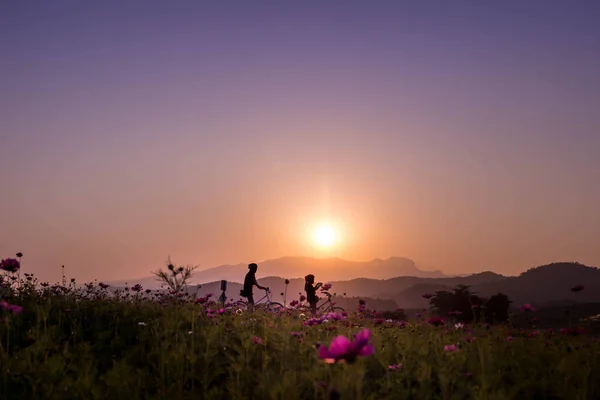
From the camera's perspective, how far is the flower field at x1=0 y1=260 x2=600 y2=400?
4.76m

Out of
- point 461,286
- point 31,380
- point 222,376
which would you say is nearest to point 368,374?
point 222,376

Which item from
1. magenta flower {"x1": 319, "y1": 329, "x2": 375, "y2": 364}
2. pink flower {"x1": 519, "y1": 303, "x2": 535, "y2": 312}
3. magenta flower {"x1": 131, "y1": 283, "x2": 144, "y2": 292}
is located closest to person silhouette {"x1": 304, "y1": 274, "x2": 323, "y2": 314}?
magenta flower {"x1": 131, "y1": 283, "x2": 144, "y2": 292}

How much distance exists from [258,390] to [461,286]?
31427mm

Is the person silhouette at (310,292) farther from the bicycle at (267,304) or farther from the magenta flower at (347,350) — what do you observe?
the magenta flower at (347,350)

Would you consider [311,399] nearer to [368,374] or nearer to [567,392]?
[368,374]

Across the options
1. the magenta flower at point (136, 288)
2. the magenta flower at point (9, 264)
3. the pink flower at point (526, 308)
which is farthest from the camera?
the magenta flower at point (136, 288)

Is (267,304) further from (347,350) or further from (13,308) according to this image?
(347,350)

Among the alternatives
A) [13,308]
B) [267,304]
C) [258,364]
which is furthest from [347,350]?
[267,304]

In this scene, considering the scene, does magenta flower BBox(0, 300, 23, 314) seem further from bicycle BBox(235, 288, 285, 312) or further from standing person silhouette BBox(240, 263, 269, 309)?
standing person silhouette BBox(240, 263, 269, 309)

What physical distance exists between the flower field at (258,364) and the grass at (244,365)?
0.02 meters

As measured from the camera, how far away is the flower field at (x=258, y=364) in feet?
15.6

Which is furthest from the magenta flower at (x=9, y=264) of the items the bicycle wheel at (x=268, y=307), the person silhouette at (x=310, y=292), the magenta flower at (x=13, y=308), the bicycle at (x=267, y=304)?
the person silhouette at (x=310, y=292)

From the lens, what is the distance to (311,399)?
553cm

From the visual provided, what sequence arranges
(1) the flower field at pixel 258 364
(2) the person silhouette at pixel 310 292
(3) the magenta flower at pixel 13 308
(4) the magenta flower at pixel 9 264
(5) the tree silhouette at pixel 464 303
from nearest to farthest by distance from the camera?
(1) the flower field at pixel 258 364, (3) the magenta flower at pixel 13 308, (4) the magenta flower at pixel 9 264, (2) the person silhouette at pixel 310 292, (5) the tree silhouette at pixel 464 303
